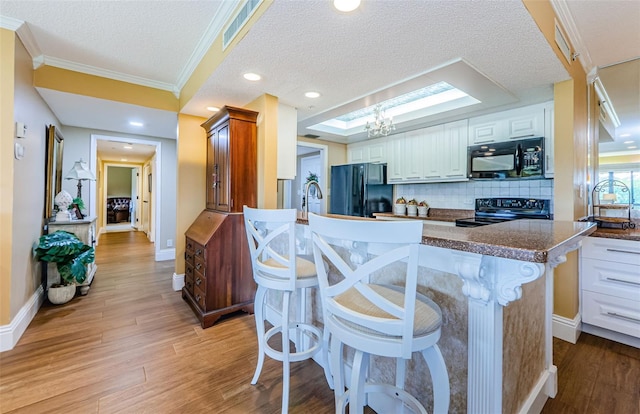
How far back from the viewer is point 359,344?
92 centimetres

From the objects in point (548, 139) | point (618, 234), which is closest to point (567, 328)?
point (618, 234)

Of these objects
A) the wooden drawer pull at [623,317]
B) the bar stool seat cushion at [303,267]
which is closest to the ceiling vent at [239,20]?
the bar stool seat cushion at [303,267]

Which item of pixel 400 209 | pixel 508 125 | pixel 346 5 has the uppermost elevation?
pixel 346 5

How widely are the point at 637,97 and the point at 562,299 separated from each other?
2.94 metres

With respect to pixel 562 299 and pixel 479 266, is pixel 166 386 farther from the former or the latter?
pixel 562 299

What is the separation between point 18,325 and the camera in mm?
2145

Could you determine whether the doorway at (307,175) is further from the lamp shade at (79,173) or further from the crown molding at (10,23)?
the crown molding at (10,23)

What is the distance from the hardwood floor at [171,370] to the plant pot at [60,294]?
0.10 metres

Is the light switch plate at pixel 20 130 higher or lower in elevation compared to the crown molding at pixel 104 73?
lower

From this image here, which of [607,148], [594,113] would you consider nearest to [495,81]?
[594,113]

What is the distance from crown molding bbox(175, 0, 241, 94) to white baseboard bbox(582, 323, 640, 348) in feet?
12.7

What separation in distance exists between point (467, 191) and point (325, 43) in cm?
294

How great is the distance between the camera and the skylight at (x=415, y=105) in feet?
10.1

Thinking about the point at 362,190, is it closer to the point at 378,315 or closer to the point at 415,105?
the point at 415,105
